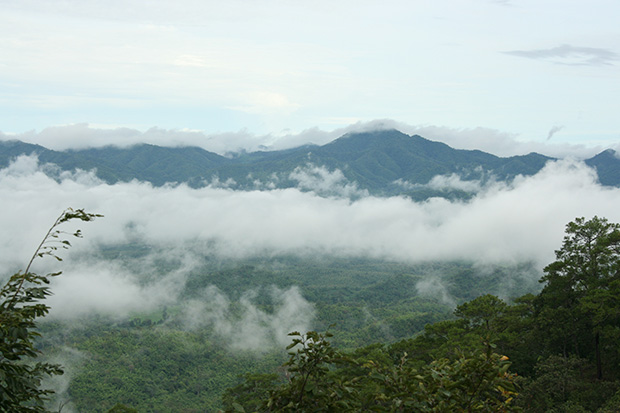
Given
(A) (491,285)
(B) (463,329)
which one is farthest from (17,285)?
(A) (491,285)

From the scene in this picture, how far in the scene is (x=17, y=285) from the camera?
7.34 metres

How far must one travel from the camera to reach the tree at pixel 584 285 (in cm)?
2878

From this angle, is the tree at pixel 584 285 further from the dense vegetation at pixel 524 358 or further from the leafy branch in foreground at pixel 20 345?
the leafy branch in foreground at pixel 20 345

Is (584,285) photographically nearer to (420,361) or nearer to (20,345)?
(420,361)

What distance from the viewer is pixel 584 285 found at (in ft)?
106

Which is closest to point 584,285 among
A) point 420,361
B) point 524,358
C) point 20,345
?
point 524,358

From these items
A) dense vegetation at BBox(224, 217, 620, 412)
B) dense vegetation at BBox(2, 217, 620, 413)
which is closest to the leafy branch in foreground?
dense vegetation at BBox(2, 217, 620, 413)

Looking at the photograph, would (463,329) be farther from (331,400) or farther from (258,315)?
(258,315)

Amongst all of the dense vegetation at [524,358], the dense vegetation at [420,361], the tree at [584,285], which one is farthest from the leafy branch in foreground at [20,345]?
the tree at [584,285]

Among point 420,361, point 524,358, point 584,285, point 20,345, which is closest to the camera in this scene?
point 20,345

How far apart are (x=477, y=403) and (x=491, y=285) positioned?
670 feet

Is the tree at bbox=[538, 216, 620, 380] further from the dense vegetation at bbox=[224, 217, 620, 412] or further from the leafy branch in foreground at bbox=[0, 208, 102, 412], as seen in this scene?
the leafy branch in foreground at bbox=[0, 208, 102, 412]

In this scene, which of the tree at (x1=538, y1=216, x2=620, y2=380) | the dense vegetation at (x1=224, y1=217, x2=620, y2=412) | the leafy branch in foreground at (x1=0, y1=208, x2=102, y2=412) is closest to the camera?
the dense vegetation at (x1=224, y1=217, x2=620, y2=412)

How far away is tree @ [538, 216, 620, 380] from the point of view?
28.8 meters
